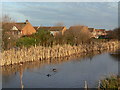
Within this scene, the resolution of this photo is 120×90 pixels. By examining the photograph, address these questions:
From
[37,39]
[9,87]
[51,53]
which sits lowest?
[9,87]

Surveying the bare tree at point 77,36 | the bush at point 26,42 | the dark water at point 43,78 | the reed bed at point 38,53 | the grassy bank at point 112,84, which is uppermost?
the bare tree at point 77,36

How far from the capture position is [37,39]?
20500mm

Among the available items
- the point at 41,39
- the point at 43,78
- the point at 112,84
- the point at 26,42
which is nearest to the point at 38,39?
the point at 41,39

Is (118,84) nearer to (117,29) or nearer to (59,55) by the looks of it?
(59,55)

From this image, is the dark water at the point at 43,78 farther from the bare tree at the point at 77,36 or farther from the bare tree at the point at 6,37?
the bare tree at the point at 77,36

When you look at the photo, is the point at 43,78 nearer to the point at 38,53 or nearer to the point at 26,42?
the point at 38,53

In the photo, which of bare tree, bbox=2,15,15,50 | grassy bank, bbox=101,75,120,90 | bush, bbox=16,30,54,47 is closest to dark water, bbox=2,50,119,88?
grassy bank, bbox=101,75,120,90

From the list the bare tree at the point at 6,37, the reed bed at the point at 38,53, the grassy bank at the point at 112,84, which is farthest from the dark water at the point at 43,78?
the bare tree at the point at 6,37

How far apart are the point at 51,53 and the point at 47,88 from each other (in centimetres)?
888

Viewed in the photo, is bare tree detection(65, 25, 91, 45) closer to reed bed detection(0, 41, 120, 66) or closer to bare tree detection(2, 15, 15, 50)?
reed bed detection(0, 41, 120, 66)

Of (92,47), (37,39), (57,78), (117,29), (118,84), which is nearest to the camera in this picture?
(118,84)

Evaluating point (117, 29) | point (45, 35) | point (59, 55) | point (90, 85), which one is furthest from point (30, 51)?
point (117, 29)

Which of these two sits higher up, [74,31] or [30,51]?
[74,31]

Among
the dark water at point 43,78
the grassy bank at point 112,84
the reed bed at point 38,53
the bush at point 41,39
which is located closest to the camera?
the grassy bank at point 112,84
